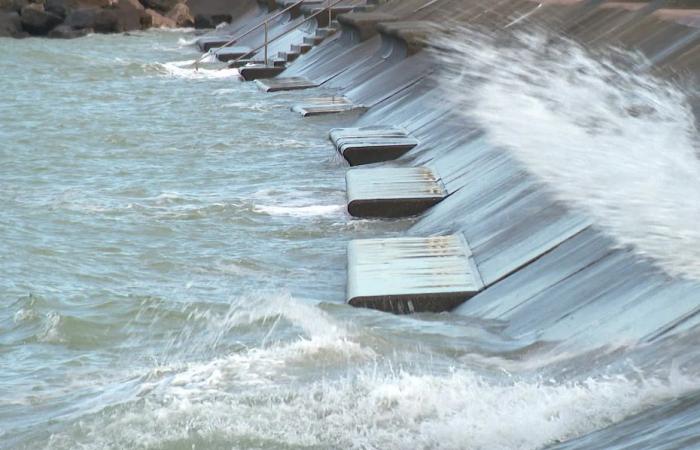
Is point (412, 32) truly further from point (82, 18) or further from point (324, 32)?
point (82, 18)

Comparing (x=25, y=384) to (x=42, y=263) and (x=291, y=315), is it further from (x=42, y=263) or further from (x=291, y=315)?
(x=42, y=263)

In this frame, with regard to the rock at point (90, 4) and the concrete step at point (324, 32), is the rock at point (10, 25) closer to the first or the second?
the rock at point (90, 4)

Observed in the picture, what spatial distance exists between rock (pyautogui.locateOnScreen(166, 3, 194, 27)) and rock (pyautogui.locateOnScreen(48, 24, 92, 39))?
5.31 metres

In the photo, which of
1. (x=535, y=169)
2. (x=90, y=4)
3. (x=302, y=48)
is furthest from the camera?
(x=90, y=4)

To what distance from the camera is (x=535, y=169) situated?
11078mm

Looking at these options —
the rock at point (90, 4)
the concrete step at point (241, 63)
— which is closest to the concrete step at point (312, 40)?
the concrete step at point (241, 63)

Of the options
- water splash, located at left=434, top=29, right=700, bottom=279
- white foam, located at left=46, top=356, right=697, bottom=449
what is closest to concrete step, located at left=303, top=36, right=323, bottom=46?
water splash, located at left=434, top=29, right=700, bottom=279

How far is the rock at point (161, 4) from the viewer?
52.9 metres

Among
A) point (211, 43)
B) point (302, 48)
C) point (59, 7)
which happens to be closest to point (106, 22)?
point (59, 7)

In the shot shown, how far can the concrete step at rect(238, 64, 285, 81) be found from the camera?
28.9 metres

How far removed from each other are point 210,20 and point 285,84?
87.2 ft

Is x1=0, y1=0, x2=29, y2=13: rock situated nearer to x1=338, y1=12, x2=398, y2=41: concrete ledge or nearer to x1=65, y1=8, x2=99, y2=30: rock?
x1=65, y1=8, x2=99, y2=30: rock

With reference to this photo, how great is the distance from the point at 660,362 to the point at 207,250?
19.3 ft

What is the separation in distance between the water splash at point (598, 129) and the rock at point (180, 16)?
33.2 meters
